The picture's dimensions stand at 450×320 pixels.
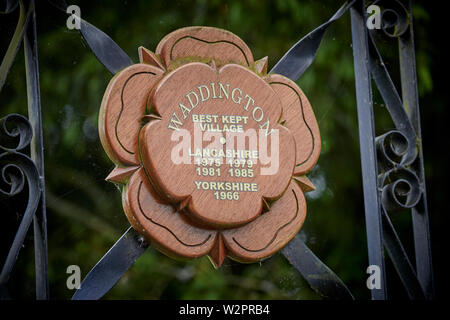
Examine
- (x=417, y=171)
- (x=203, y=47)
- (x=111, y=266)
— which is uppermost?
(x=203, y=47)

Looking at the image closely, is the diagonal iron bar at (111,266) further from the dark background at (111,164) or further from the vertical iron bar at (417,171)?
the vertical iron bar at (417,171)

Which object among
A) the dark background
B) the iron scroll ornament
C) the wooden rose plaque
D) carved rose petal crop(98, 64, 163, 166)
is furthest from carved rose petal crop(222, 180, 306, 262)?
the iron scroll ornament

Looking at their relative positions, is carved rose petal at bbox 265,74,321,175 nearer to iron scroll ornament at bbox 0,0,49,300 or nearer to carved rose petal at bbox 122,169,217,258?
carved rose petal at bbox 122,169,217,258

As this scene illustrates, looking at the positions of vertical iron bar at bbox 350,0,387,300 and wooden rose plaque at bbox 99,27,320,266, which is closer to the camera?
wooden rose plaque at bbox 99,27,320,266

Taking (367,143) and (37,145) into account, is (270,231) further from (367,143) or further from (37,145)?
(37,145)

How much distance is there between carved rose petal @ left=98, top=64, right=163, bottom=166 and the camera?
139cm

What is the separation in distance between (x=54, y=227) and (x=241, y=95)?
0.52 meters

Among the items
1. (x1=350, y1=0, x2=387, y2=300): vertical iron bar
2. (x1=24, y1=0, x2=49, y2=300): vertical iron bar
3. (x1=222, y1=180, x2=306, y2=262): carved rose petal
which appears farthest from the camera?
(x1=350, y1=0, x2=387, y2=300): vertical iron bar

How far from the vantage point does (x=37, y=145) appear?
4.57ft

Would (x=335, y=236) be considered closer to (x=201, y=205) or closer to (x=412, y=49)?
(x=412, y=49)

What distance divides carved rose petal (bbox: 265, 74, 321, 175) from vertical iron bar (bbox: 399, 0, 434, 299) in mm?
296

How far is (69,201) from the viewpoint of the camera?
1578 mm

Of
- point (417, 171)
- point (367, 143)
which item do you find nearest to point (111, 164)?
point (367, 143)

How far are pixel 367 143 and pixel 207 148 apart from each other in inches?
16.6
